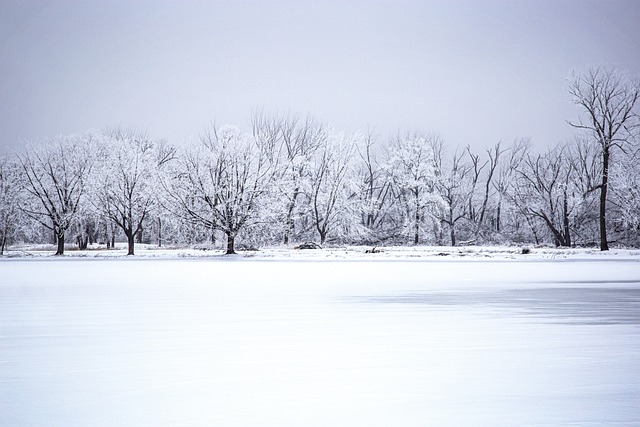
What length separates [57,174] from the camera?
48062 mm

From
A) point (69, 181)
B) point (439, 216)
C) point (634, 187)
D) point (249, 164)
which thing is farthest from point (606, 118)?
point (69, 181)

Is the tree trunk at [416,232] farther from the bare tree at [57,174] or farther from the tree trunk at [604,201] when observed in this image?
the bare tree at [57,174]

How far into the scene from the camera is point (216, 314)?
10.0 meters

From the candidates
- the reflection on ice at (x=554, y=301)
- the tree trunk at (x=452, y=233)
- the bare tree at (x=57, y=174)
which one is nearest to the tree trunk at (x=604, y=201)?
the tree trunk at (x=452, y=233)

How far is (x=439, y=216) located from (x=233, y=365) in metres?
52.6

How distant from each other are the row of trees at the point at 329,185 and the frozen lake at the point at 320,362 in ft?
99.7

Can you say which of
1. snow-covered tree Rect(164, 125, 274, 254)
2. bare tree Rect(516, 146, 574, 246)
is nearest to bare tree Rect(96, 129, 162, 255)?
snow-covered tree Rect(164, 125, 274, 254)

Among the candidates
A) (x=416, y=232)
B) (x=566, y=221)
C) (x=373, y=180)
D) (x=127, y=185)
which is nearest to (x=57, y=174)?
(x=127, y=185)

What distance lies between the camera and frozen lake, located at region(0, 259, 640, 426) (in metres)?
4.39

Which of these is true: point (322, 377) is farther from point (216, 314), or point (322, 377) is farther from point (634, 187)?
point (634, 187)

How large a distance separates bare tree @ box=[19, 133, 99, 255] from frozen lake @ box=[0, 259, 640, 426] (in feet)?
123

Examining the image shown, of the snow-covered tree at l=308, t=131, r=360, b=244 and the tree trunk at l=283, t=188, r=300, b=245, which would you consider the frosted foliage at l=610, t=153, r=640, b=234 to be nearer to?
the snow-covered tree at l=308, t=131, r=360, b=244

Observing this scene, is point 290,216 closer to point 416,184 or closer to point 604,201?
point 416,184

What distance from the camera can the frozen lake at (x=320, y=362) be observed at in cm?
439
